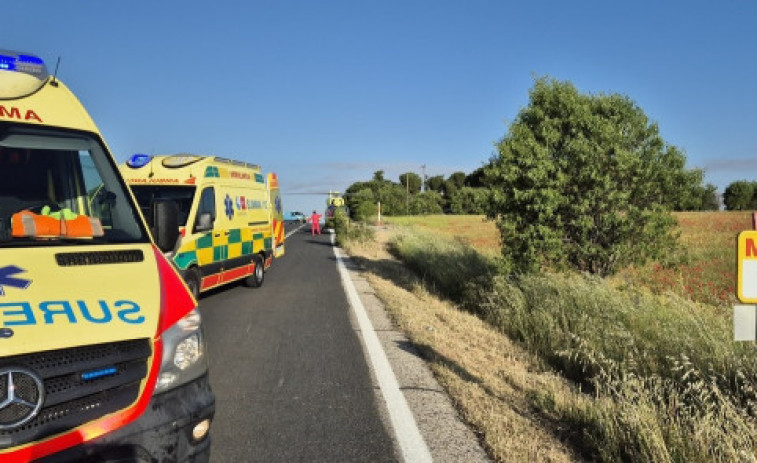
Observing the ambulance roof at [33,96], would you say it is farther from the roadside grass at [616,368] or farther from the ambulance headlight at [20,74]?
the roadside grass at [616,368]

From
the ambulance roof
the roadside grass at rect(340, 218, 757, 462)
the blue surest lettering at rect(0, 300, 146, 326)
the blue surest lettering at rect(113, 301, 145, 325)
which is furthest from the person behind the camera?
the roadside grass at rect(340, 218, 757, 462)

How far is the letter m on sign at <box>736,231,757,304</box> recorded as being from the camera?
124 inches

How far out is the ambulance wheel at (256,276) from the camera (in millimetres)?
12539

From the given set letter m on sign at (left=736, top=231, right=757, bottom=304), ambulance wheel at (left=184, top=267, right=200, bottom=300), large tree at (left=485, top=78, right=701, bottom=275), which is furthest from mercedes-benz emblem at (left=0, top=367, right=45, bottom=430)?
large tree at (left=485, top=78, right=701, bottom=275)

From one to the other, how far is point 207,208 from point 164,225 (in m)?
6.13

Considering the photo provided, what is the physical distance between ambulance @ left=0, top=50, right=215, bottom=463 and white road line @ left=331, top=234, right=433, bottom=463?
154cm

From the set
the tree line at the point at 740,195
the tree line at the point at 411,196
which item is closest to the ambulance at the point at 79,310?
the tree line at the point at 411,196

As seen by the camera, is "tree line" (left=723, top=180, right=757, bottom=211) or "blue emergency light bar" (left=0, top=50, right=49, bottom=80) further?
"tree line" (left=723, top=180, right=757, bottom=211)

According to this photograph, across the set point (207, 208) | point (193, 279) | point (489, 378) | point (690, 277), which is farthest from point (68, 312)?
point (690, 277)

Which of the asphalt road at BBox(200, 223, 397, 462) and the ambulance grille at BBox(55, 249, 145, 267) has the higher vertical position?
the ambulance grille at BBox(55, 249, 145, 267)

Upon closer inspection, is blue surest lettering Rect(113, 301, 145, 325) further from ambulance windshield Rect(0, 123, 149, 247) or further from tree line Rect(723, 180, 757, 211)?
tree line Rect(723, 180, 757, 211)

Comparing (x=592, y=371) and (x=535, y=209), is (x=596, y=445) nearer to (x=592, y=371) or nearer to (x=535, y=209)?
(x=592, y=371)

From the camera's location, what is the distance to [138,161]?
415 inches

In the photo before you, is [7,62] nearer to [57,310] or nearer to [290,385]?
[57,310]
